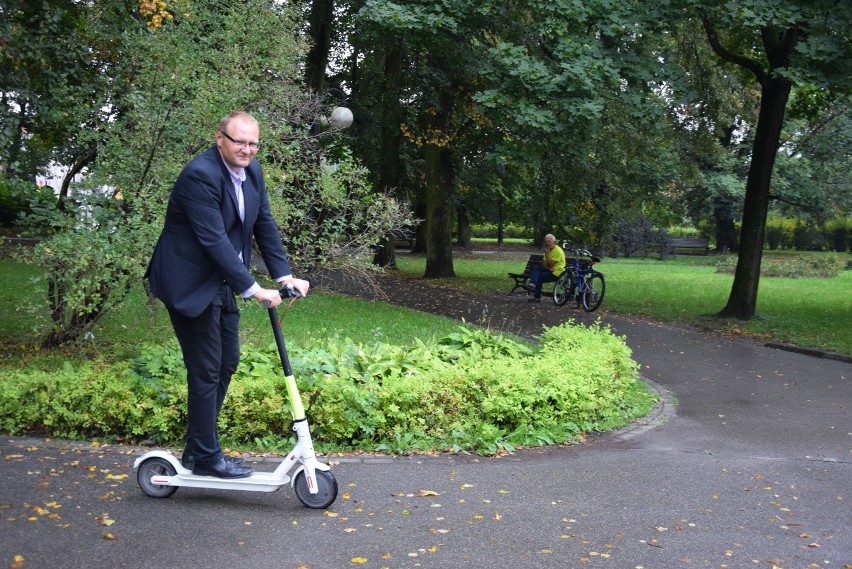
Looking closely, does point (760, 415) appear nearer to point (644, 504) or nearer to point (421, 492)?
point (644, 504)

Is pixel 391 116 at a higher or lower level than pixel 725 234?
higher

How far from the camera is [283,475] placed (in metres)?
5.02

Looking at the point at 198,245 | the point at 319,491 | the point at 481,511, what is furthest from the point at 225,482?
the point at 481,511

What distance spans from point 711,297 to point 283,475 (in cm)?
1963

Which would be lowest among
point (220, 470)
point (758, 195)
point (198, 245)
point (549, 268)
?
point (220, 470)

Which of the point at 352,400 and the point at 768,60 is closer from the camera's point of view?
the point at 352,400

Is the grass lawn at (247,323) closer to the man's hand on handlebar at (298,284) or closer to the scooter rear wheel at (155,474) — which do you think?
the scooter rear wheel at (155,474)

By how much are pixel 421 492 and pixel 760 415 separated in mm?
4700

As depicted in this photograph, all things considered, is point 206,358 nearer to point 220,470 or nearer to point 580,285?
point 220,470

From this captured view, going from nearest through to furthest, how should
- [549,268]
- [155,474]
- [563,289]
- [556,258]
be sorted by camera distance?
1. [155,474]
2. [563,289]
3. [556,258]
4. [549,268]

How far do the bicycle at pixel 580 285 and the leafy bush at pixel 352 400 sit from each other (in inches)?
427

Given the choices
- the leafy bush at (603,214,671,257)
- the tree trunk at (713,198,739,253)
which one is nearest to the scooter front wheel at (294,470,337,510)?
the leafy bush at (603,214,671,257)

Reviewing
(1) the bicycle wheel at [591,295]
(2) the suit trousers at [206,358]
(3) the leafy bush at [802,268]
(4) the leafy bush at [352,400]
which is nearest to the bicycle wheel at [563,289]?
(1) the bicycle wheel at [591,295]

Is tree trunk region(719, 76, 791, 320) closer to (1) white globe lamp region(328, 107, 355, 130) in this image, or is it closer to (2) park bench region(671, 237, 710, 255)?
(1) white globe lamp region(328, 107, 355, 130)
